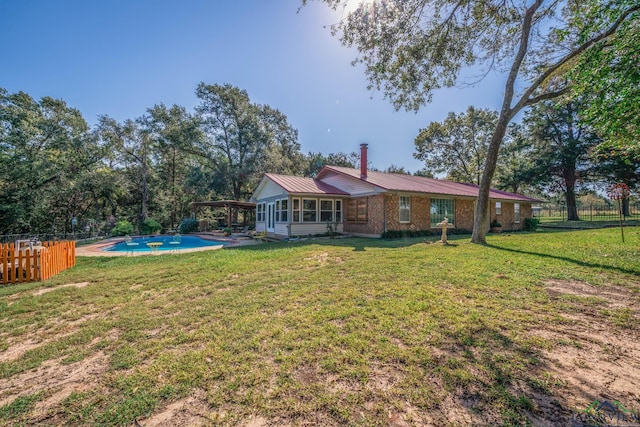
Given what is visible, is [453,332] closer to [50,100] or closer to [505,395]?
[505,395]

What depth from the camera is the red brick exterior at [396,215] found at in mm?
13906

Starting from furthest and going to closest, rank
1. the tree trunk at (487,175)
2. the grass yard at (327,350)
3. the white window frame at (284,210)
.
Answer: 1. the white window frame at (284,210)
2. the tree trunk at (487,175)
3. the grass yard at (327,350)

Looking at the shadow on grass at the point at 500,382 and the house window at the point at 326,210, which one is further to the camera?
the house window at the point at 326,210

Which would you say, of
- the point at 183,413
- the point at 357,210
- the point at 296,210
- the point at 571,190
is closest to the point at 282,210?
the point at 296,210

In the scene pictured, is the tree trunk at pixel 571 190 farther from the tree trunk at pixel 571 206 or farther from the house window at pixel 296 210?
the house window at pixel 296 210

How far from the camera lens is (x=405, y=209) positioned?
14.8m

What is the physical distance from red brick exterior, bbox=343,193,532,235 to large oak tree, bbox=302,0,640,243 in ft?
13.7

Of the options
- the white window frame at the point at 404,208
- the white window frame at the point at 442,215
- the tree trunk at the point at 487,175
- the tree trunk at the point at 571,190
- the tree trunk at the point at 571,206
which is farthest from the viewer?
the tree trunk at the point at 571,206

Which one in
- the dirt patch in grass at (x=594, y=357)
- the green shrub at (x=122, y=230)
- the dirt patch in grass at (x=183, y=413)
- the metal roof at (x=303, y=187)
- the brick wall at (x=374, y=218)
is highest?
the metal roof at (x=303, y=187)

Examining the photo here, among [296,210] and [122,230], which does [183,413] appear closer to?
[296,210]

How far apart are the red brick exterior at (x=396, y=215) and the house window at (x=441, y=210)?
35 centimetres

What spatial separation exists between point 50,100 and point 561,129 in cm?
4674

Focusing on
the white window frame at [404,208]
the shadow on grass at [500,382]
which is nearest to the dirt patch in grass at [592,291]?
the shadow on grass at [500,382]

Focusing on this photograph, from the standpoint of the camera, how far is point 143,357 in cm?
278
